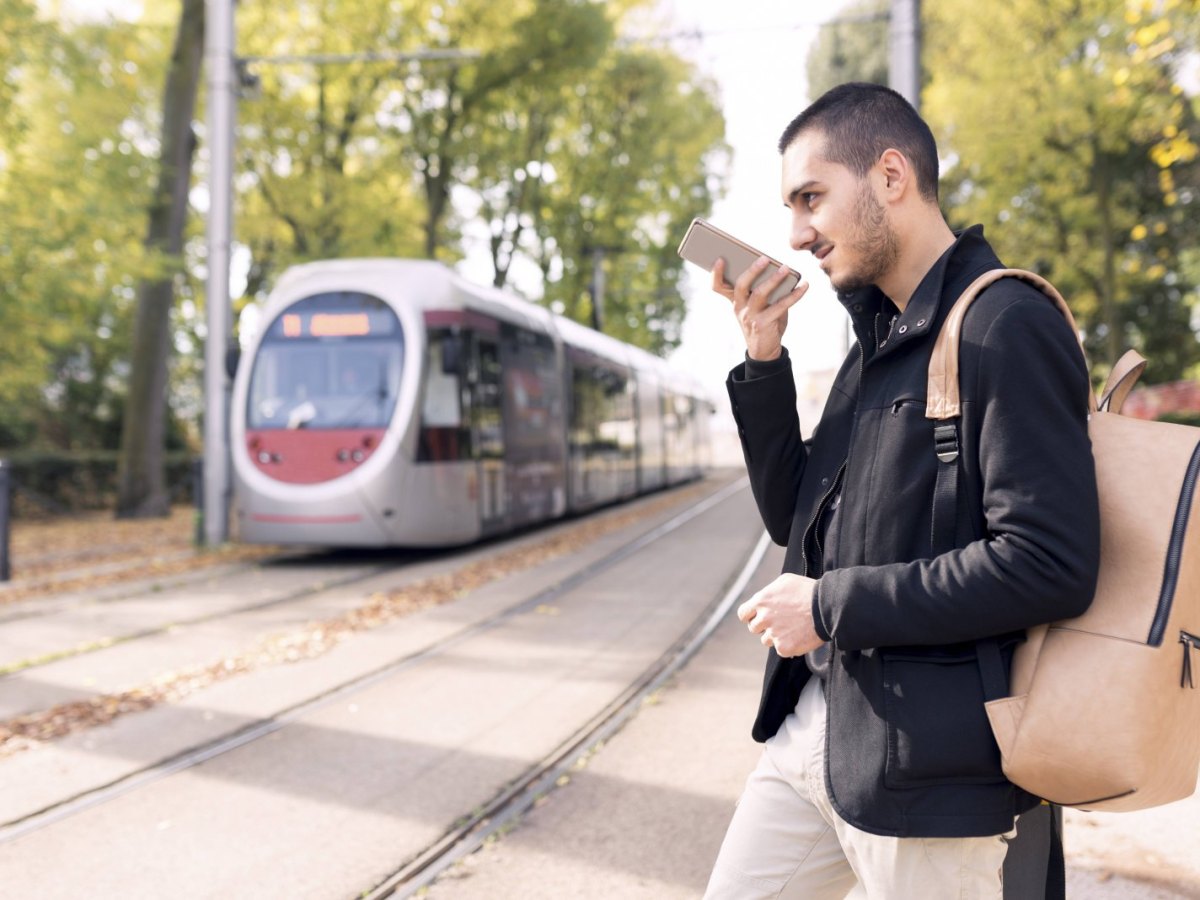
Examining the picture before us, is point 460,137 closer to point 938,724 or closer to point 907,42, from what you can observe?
point 907,42

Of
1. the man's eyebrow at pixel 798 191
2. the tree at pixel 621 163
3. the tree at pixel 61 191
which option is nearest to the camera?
the man's eyebrow at pixel 798 191

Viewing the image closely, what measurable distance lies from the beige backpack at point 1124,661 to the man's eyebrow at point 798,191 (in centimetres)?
40

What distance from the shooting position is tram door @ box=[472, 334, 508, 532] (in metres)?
13.0

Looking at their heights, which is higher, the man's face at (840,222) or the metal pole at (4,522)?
the man's face at (840,222)

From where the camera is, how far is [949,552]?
1.60 meters

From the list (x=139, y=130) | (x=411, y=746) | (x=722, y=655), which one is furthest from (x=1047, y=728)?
(x=139, y=130)

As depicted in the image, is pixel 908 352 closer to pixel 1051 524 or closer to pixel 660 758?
pixel 1051 524

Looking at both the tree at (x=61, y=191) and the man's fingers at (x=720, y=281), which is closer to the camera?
the man's fingers at (x=720, y=281)

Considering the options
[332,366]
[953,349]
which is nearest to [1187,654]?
[953,349]

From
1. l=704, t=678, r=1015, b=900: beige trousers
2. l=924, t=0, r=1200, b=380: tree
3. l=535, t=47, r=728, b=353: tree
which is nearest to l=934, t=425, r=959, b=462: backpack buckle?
l=704, t=678, r=1015, b=900: beige trousers

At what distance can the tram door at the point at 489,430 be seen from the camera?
13.0m

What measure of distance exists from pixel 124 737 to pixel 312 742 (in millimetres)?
921

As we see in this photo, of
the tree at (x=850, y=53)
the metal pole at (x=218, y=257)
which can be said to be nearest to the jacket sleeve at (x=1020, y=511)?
the metal pole at (x=218, y=257)

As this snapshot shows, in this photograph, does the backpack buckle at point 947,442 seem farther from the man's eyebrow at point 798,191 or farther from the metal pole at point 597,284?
the metal pole at point 597,284
